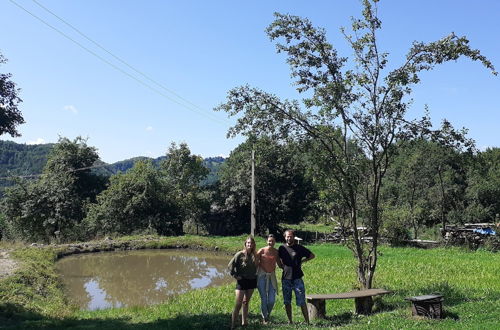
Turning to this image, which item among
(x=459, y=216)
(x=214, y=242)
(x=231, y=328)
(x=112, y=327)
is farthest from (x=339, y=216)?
(x=459, y=216)

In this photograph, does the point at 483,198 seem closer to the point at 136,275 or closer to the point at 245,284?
the point at 136,275

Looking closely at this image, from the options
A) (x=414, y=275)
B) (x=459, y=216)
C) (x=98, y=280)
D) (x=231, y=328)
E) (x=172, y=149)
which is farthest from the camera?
(x=172, y=149)

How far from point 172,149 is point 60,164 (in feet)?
46.0

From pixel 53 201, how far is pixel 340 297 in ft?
121

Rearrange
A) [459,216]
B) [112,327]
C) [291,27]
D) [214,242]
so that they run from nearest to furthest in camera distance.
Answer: [112,327] < [291,27] < [214,242] < [459,216]

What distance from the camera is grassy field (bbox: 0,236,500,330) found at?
8.38 metres

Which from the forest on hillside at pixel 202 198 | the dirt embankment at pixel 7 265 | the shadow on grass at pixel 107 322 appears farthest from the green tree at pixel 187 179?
the shadow on grass at pixel 107 322

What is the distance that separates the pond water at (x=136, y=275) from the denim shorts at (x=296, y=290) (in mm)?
8924

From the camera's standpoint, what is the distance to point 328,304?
1122 cm

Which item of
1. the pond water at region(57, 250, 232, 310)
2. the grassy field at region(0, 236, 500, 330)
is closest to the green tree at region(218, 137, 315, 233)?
the pond water at region(57, 250, 232, 310)

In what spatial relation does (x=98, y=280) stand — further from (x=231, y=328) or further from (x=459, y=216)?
(x=459, y=216)

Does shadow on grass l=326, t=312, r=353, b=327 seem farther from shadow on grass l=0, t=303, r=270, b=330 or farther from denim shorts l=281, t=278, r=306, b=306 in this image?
shadow on grass l=0, t=303, r=270, b=330

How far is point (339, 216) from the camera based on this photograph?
1120 centimetres

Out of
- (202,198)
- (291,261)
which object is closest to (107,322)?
(291,261)
